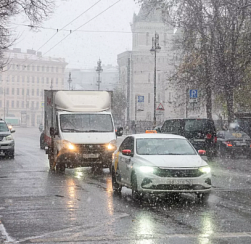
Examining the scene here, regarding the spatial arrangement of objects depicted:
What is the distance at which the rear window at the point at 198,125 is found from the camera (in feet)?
80.8

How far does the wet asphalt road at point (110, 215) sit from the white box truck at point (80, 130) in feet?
7.38

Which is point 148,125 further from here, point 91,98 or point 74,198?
point 74,198

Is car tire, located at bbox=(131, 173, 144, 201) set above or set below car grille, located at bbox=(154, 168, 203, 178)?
below

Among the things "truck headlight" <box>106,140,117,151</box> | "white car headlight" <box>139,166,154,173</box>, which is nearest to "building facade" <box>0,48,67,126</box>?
"truck headlight" <box>106,140,117,151</box>

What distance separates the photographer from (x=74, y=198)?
11992 millimetres

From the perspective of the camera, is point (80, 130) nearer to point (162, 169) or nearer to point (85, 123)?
point (85, 123)

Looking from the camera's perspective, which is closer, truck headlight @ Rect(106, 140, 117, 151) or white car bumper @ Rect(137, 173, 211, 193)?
white car bumper @ Rect(137, 173, 211, 193)

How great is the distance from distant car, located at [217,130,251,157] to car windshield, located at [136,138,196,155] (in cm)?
1440

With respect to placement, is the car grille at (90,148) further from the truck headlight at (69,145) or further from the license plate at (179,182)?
the license plate at (179,182)

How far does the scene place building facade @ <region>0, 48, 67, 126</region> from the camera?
150 m

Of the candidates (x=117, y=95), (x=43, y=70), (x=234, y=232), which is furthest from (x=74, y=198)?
(x=43, y=70)

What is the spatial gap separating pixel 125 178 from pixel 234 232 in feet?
15.0

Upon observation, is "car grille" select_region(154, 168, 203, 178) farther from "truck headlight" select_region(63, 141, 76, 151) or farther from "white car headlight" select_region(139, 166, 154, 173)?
"truck headlight" select_region(63, 141, 76, 151)

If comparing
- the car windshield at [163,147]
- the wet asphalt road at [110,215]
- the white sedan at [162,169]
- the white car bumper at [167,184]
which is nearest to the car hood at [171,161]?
the white sedan at [162,169]
